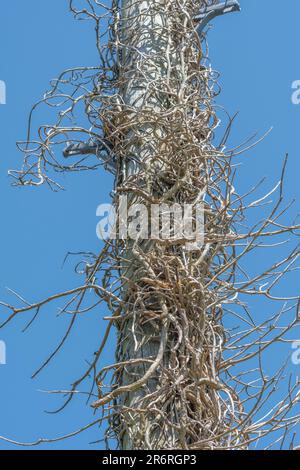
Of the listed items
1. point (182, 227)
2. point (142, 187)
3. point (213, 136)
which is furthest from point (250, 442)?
point (213, 136)

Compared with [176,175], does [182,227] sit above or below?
below

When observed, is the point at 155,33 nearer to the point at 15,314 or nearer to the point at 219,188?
the point at 219,188

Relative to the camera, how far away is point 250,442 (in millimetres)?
2143

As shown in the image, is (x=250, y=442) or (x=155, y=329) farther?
(x=155, y=329)

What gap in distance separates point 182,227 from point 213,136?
17.1 inches

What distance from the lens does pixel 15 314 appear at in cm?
243

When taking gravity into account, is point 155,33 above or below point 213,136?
above

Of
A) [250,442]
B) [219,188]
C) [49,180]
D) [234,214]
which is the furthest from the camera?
[49,180]

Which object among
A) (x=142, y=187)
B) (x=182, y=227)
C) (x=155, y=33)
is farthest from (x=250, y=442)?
(x=155, y=33)

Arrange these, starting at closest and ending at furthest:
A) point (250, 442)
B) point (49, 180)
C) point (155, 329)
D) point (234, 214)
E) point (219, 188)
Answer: point (250, 442) → point (155, 329) → point (234, 214) → point (219, 188) → point (49, 180)

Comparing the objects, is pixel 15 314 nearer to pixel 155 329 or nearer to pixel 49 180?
pixel 155 329

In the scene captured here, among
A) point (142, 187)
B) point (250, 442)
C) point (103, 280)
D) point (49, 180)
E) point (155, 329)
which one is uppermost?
point (49, 180)
